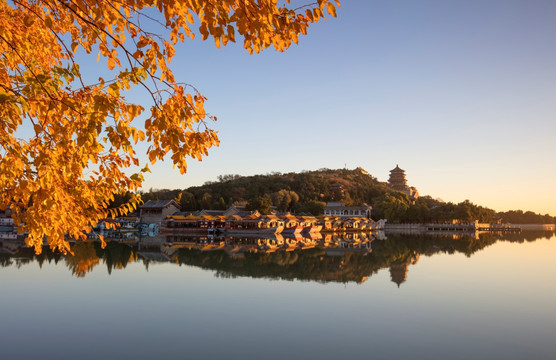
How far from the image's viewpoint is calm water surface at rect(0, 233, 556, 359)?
8.69m

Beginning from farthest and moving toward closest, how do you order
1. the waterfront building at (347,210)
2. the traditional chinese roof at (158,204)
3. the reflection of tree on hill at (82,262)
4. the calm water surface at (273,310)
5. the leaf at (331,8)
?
the waterfront building at (347,210) → the traditional chinese roof at (158,204) → the reflection of tree on hill at (82,262) → the calm water surface at (273,310) → the leaf at (331,8)

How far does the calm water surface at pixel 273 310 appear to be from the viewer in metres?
8.69

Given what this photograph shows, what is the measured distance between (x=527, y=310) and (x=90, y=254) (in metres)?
22.5

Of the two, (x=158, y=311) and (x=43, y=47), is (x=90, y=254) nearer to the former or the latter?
(x=158, y=311)

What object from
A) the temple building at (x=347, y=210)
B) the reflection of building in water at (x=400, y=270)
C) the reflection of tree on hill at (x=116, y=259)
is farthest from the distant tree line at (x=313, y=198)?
the reflection of building in water at (x=400, y=270)

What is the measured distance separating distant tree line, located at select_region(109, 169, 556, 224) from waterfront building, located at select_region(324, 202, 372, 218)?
1.75m

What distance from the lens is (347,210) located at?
80.6 m

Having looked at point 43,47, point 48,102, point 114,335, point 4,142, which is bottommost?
point 114,335

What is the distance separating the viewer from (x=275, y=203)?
79438mm

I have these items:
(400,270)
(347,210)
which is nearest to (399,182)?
(347,210)

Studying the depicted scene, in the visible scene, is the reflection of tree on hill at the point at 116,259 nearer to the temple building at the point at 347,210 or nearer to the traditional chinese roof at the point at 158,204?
the traditional chinese roof at the point at 158,204

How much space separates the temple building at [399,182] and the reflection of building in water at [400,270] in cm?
8687

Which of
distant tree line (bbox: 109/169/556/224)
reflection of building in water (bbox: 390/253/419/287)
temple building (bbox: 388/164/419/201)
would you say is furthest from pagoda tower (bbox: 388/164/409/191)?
reflection of building in water (bbox: 390/253/419/287)

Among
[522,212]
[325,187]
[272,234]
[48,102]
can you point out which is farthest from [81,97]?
[522,212]
